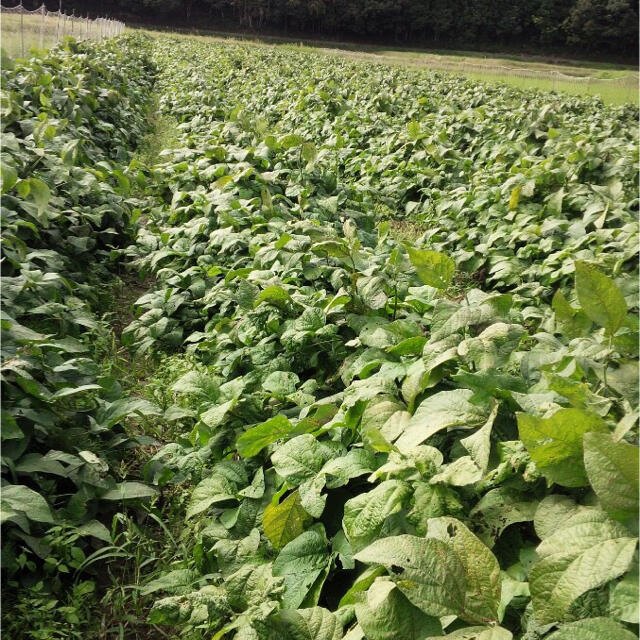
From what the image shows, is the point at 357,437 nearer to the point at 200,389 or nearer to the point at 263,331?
the point at 200,389

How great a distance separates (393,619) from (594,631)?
410 mm

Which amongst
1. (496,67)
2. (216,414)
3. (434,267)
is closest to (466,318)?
(434,267)

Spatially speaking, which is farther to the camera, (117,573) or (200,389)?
(200,389)

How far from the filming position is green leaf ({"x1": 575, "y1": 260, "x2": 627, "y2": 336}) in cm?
143

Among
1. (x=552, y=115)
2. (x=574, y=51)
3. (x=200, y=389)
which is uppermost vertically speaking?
(x=574, y=51)

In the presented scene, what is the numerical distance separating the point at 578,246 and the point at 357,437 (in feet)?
9.43

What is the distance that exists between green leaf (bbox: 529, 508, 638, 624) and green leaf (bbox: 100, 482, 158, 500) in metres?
1.67

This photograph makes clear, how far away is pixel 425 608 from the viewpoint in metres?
1.14

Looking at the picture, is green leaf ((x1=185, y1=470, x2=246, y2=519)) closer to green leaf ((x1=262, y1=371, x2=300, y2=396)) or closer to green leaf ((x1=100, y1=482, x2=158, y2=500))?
green leaf ((x1=100, y1=482, x2=158, y2=500))

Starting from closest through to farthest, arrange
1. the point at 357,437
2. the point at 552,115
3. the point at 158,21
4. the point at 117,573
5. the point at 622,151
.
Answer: the point at 357,437 < the point at 117,573 < the point at 622,151 < the point at 552,115 < the point at 158,21

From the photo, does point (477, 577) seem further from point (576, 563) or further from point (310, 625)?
point (310, 625)

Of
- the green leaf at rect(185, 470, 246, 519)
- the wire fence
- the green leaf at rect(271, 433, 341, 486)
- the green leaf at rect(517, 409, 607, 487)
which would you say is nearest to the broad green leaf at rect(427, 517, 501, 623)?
the green leaf at rect(517, 409, 607, 487)

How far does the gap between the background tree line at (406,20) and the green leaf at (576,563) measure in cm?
5422

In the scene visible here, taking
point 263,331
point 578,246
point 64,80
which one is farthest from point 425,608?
point 64,80
